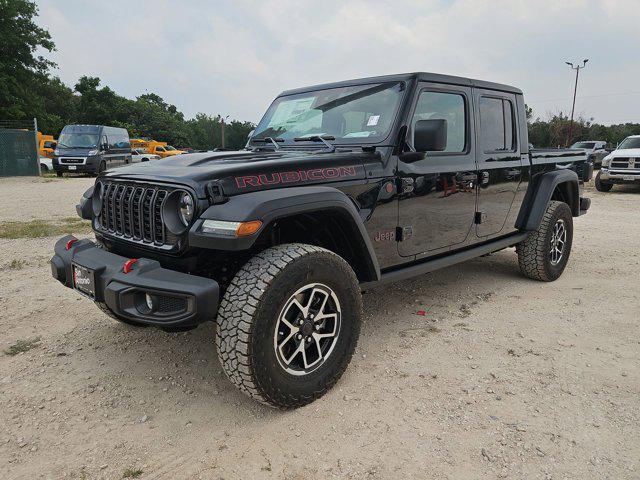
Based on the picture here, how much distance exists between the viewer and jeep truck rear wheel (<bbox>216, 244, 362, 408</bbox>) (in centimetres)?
233

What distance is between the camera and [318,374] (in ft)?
8.75

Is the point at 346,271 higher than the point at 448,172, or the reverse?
the point at 448,172

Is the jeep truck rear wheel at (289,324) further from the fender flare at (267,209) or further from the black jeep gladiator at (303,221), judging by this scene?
the fender flare at (267,209)

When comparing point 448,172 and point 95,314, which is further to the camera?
point 95,314

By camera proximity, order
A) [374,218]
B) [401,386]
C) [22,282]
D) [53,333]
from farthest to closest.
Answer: [22,282]
[53,333]
[374,218]
[401,386]

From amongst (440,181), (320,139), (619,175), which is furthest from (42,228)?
(619,175)

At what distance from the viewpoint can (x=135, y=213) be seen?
2797 millimetres

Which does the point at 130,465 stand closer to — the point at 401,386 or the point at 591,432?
the point at 401,386

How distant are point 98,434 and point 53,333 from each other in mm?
1498

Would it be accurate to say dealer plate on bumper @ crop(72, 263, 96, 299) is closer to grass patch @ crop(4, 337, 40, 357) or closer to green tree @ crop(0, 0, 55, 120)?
grass patch @ crop(4, 337, 40, 357)

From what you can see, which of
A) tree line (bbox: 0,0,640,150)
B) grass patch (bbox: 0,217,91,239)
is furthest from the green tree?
grass patch (bbox: 0,217,91,239)

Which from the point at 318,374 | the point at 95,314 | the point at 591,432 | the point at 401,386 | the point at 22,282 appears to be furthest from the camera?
the point at 22,282

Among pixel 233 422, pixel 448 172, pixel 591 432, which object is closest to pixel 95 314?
pixel 233 422

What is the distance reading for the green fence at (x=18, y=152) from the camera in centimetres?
1897
